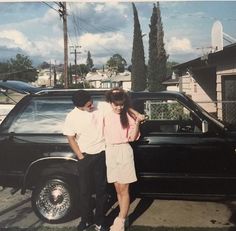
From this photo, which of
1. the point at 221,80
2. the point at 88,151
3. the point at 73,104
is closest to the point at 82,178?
the point at 88,151

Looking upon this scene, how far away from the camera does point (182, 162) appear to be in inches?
211

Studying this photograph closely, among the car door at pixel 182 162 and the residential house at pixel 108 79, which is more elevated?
the residential house at pixel 108 79

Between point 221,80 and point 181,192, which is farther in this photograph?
point 221,80

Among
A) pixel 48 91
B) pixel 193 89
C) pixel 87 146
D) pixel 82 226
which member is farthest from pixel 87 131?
pixel 193 89

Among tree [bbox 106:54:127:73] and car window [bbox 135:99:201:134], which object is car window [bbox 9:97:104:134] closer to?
tree [bbox 106:54:127:73]

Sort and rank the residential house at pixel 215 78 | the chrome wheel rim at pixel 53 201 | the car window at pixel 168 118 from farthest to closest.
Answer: the residential house at pixel 215 78 < the car window at pixel 168 118 < the chrome wheel rim at pixel 53 201

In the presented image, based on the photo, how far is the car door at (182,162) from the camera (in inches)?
Result: 209

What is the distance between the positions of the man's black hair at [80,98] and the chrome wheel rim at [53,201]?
1.13 meters

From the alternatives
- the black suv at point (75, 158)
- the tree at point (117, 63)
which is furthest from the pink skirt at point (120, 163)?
the tree at point (117, 63)

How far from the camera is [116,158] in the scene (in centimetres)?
488

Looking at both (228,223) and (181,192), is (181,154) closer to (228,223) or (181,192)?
(181,192)

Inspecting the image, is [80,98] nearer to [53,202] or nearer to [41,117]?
[41,117]

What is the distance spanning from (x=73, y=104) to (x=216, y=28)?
2239mm

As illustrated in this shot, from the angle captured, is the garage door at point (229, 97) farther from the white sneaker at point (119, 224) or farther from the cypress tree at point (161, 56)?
the white sneaker at point (119, 224)
